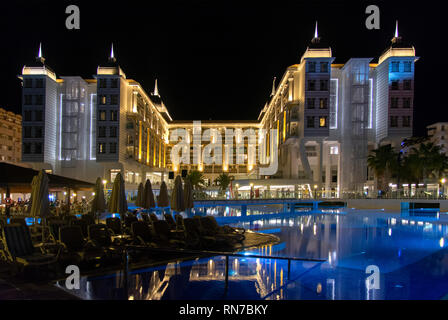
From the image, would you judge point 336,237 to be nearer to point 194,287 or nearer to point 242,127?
point 194,287

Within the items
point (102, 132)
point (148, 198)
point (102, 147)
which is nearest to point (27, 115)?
point (102, 132)

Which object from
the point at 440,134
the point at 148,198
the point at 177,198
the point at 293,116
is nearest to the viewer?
the point at 177,198

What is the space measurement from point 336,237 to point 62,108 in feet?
154

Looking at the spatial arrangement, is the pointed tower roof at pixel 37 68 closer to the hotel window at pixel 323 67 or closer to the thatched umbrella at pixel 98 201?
the hotel window at pixel 323 67

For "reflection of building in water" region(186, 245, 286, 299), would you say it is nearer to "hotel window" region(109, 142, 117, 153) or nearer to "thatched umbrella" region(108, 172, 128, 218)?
"thatched umbrella" region(108, 172, 128, 218)

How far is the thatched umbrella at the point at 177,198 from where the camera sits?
45.0 ft

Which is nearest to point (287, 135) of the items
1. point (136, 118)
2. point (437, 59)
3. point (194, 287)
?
point (136, 118)

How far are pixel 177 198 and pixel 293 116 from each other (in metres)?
34.2

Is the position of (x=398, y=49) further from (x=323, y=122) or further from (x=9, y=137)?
(x=9, y=137)

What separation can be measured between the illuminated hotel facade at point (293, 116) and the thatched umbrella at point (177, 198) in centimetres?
3102

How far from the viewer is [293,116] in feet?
147

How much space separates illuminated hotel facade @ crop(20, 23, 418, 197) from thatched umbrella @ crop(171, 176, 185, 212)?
3102 centimetres

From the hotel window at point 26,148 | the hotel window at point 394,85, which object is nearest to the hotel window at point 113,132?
the hotel window at point 26,148

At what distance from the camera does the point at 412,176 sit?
3947cm
